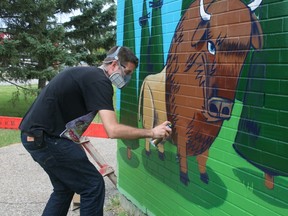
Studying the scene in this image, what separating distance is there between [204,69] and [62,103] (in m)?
1.18

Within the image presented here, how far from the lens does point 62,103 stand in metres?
3.36

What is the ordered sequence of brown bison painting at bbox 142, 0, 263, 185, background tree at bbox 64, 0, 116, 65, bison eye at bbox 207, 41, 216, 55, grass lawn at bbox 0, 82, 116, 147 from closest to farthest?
brown bison painting at bbox 142, 0, 263, 185, bison eye at bbox 207, 41, 216, 55, grass lawn at bbox 0, 82, 116, 147, background tree at bbox 64, 0, 116, 65

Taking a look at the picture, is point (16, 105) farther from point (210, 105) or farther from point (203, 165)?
point (210, 105)

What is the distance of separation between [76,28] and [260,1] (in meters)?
16.3

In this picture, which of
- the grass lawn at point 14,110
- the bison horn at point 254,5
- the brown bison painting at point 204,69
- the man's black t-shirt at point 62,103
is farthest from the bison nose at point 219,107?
the grass lawn at point 14,110

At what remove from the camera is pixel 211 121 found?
3018mm

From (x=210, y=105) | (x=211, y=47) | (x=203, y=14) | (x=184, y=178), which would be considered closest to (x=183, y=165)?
(x=184, y=178)

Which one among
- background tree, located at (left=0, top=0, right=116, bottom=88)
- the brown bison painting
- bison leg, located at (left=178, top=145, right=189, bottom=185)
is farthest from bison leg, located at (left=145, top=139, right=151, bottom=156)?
background tree, located at (left=0, top=0, right=116, bottom=88)

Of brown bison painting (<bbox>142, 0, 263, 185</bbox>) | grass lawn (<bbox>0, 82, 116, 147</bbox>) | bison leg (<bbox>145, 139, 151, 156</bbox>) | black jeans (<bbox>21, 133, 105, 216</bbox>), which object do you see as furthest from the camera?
grass lawn (<bbox>0, 82, 116, 147</bbox>)

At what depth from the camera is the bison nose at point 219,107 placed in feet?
9.19

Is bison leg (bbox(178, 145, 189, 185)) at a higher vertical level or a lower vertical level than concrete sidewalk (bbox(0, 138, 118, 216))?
higher

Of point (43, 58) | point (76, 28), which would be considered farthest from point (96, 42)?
point (43, 58)

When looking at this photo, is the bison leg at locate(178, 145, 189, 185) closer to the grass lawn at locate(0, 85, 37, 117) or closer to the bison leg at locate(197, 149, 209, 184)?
the bison leg at locate(197, 149, 209, 184)

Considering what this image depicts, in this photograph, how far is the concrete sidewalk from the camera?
16.5 feet
